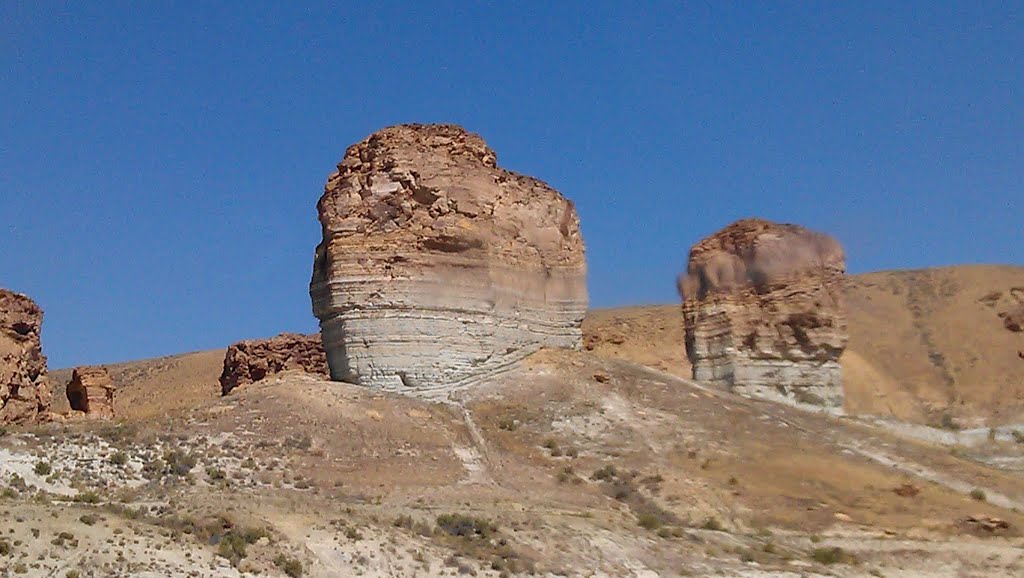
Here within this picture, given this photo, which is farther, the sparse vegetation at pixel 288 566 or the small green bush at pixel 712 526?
the small green bush at pixel 712 526

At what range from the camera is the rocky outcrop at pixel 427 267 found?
2761cm

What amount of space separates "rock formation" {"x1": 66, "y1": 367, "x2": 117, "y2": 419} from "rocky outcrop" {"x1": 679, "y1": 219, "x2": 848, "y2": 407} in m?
17.4

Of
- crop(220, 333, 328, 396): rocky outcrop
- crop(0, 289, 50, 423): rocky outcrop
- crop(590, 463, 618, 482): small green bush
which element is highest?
crop(220, 333, 328, 396): rocky outcrop

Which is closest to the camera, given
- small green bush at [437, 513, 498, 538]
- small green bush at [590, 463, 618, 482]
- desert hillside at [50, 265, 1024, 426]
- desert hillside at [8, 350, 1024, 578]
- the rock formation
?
desert hillside at [8, 350, 1024, 578]

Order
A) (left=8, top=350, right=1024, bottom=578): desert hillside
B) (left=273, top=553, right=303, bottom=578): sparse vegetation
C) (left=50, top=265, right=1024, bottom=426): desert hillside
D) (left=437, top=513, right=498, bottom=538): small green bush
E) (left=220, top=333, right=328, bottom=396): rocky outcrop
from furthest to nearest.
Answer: (left=50, top=265, right=1024, bottom=426): desert hillside
(left=220, top=333, right=328, bottom=396): rocky outcrop
(left=437, top=513, right=498, bottom=538): small green bush
(left=8, top=350, right=1024, bottom=578): desert hillside
(left=273, top=553, right=303, bottom=578): sparse vegetation

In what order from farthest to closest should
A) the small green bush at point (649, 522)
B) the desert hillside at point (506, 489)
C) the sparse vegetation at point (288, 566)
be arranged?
the small green bush at point (649, 522)
the desert hillside at point (506, 489)
the sparse vegetation at point (288, 566)

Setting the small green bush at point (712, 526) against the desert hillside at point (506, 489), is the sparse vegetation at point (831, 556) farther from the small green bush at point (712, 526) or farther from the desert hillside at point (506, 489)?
the small green bush at point (712, 526)

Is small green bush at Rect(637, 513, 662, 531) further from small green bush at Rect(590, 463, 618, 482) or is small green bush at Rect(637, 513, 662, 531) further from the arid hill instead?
small green bush at Rect(590, 463, 618, 482)

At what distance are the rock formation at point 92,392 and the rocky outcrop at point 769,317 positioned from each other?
57.0 feet

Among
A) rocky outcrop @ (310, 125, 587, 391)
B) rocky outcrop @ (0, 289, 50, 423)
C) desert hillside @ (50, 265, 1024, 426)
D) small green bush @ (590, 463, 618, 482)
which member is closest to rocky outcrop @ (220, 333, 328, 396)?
rocky outcrop @ (310, 125, 587, 391)

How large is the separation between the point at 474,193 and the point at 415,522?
44.0ft

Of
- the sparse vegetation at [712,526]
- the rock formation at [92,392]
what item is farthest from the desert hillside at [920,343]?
the rock formation at [92,392]

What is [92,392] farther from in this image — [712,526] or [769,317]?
[769,317]

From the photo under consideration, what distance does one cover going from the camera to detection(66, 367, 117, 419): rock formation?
97.4 ft
